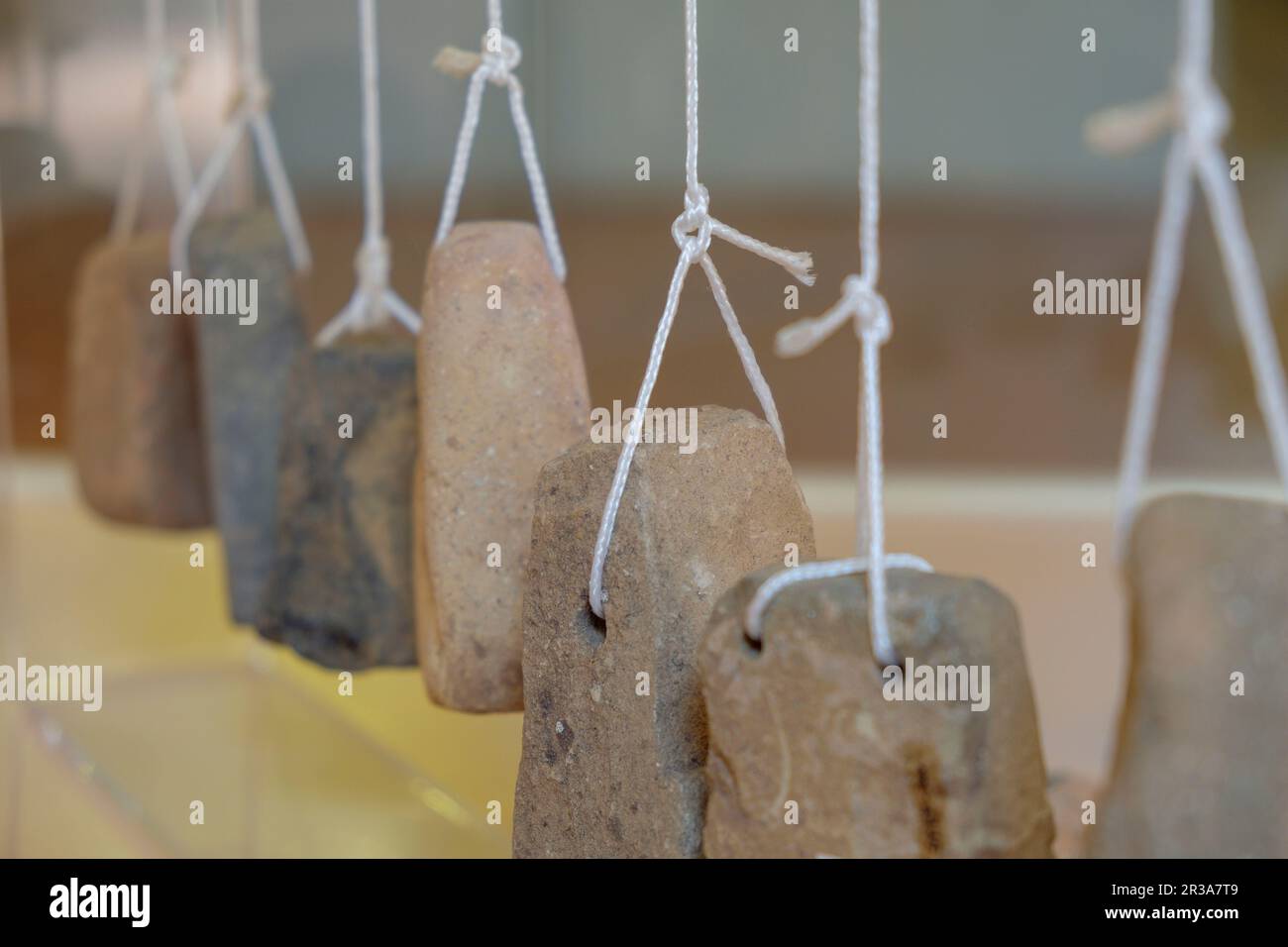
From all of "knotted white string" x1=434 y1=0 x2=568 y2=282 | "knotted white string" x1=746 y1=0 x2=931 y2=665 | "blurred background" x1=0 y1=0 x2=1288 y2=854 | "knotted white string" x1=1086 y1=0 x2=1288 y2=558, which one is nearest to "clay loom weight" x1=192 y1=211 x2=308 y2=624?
"blurred background" x1=0 y1=0 x2=1288 y2=854

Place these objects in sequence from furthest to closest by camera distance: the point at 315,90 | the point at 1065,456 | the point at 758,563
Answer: the point at 1065,456 → the point at 315,90 → the point at 758,563

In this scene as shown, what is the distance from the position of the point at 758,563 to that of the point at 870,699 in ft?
0.54

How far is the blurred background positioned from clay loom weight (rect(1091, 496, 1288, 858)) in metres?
0.41

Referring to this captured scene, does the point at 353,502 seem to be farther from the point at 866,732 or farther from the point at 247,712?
the point at 247,712

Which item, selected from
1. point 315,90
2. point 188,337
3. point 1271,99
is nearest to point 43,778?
point 188,337

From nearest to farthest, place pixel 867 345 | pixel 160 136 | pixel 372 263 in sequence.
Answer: pixel 867 345, pixel 372 263, pixel 160 136

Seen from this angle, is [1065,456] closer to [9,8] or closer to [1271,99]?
[1271,99]

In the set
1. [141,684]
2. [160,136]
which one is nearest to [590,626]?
[160,136]

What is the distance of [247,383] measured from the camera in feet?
4.12

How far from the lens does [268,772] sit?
5.62 feet

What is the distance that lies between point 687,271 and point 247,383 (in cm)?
63

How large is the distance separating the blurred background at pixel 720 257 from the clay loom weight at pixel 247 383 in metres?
0.12

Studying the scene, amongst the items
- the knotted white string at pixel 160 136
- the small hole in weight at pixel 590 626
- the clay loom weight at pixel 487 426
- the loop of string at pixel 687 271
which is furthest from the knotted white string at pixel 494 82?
the knotted white string at pixel 160 136

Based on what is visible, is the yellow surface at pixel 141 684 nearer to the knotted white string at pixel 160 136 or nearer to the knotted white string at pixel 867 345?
the knotted white string at pixel 160 136
